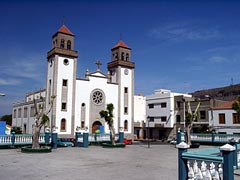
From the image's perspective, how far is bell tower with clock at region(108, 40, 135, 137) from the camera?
36.0m

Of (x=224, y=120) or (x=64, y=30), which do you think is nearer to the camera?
(x=64, y=30)

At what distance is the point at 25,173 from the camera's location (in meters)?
9.14

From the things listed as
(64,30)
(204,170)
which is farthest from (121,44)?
(204,170)

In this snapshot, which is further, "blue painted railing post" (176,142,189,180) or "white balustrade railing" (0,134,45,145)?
"white balustrade railing" (0,134,45,145)

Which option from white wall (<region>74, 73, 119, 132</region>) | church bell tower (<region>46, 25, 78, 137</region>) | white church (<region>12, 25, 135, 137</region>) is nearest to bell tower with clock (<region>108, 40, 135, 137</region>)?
white church (<region>12, 25, 135, 137</region>)

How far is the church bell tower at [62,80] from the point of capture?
29.9 meters

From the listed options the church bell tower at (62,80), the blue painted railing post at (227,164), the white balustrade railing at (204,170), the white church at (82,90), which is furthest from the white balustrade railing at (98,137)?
the blue painted railing post at (227,164)

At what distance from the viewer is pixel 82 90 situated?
32531mm

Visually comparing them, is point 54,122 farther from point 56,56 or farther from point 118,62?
point 118,62

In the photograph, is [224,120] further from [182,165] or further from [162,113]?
[182,165]

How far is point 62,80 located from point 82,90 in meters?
3.06

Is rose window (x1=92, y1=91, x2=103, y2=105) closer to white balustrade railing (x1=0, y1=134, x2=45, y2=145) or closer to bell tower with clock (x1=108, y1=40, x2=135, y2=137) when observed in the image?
bell tower with clock (x1=108, y1=40, x2=135, y2=137)

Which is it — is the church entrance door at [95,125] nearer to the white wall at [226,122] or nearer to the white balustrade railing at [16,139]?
the white balustrade railing at [16,139]

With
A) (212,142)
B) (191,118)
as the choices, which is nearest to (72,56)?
(191,118)
